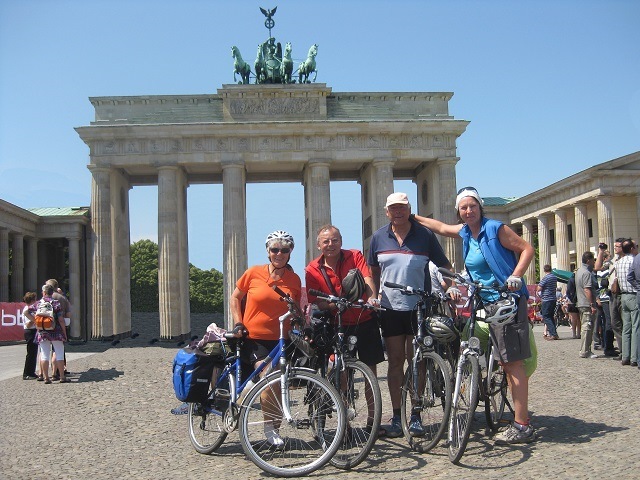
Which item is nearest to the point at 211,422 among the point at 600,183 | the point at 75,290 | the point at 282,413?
the point at 282,413

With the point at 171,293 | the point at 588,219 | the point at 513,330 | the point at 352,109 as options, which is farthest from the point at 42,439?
the point at 588,219

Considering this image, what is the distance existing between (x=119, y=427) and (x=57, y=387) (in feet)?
17.1

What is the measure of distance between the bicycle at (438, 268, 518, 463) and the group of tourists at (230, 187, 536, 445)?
0.70 feet

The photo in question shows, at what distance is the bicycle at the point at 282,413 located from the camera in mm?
5984

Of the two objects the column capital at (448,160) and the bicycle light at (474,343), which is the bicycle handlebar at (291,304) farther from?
the column capital at (448,160)

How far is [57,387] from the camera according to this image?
13.1 metres

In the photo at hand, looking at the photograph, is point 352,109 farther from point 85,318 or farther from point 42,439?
point 42,439

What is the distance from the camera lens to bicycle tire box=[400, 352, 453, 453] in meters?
6.52

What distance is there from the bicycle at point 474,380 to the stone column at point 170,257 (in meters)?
31.4

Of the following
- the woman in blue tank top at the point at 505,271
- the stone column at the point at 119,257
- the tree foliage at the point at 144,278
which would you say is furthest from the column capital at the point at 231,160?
the tree foliage at the point at 144,278

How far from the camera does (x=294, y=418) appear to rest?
6145mm

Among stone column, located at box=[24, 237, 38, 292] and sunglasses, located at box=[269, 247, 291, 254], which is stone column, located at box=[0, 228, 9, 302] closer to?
stone column, located at box=[24, 237, 38, 292]

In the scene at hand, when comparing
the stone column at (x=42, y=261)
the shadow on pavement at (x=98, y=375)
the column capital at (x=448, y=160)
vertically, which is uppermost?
the column capital at (x=448, y=160)

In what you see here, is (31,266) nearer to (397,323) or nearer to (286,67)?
(286,67)
